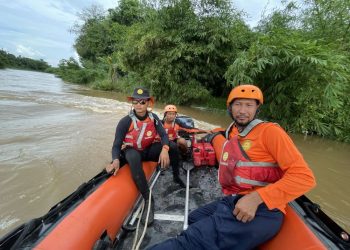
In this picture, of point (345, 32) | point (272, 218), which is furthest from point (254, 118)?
point (345, 32)

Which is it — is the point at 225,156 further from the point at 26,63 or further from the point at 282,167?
the point at 26,63

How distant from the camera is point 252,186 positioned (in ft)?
4.81

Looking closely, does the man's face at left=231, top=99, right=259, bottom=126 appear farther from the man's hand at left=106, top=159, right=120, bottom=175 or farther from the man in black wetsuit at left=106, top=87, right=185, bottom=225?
the man's hand at left=106, top=159, right=120, bottom=175

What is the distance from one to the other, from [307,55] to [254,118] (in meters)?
5.37

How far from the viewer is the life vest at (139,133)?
2516mm

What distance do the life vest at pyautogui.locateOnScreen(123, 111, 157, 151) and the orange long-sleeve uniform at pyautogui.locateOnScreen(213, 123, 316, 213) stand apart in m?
1.35

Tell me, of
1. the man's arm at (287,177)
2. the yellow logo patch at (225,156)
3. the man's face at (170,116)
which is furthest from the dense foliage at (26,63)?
the man's arm at (287,177)

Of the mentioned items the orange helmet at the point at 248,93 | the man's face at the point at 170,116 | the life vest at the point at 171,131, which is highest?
the orange helmet at the point at 248,93

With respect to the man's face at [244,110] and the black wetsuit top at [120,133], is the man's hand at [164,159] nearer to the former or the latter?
the black wetsuit top at [120,133]

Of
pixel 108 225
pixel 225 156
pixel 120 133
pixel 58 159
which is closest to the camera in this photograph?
pixel 225 156

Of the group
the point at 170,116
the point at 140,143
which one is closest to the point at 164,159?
the point at 140,143

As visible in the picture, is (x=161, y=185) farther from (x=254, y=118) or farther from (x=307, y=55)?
(x=307, y=55)

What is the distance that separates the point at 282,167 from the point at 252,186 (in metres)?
0.23

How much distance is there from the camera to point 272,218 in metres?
1.35
